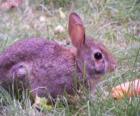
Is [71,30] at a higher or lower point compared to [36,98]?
higher

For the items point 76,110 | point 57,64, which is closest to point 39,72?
point 57,64

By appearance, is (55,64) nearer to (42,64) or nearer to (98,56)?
(42,64)

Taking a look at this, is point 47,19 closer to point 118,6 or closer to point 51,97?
point 118,6

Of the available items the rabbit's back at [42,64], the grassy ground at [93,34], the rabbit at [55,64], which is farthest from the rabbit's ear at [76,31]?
the grassy ground at [93,34]

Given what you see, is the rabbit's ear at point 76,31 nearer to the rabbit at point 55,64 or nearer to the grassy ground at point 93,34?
the rabbit at point 55,64

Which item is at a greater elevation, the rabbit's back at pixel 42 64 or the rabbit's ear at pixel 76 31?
the rabbit's ear at pixel 76 31

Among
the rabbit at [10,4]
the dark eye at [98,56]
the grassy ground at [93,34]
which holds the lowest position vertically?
the grassy ground at [93,34]

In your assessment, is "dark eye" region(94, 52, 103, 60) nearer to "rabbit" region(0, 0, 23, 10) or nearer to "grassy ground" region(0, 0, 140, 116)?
"grassy ground" region(0, 0, 140, 116)

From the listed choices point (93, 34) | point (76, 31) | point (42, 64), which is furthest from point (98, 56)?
point (93, 34)

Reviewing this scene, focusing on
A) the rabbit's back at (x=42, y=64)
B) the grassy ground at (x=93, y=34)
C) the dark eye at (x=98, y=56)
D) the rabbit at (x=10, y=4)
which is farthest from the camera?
the rabbit at (x=10, y=4)
